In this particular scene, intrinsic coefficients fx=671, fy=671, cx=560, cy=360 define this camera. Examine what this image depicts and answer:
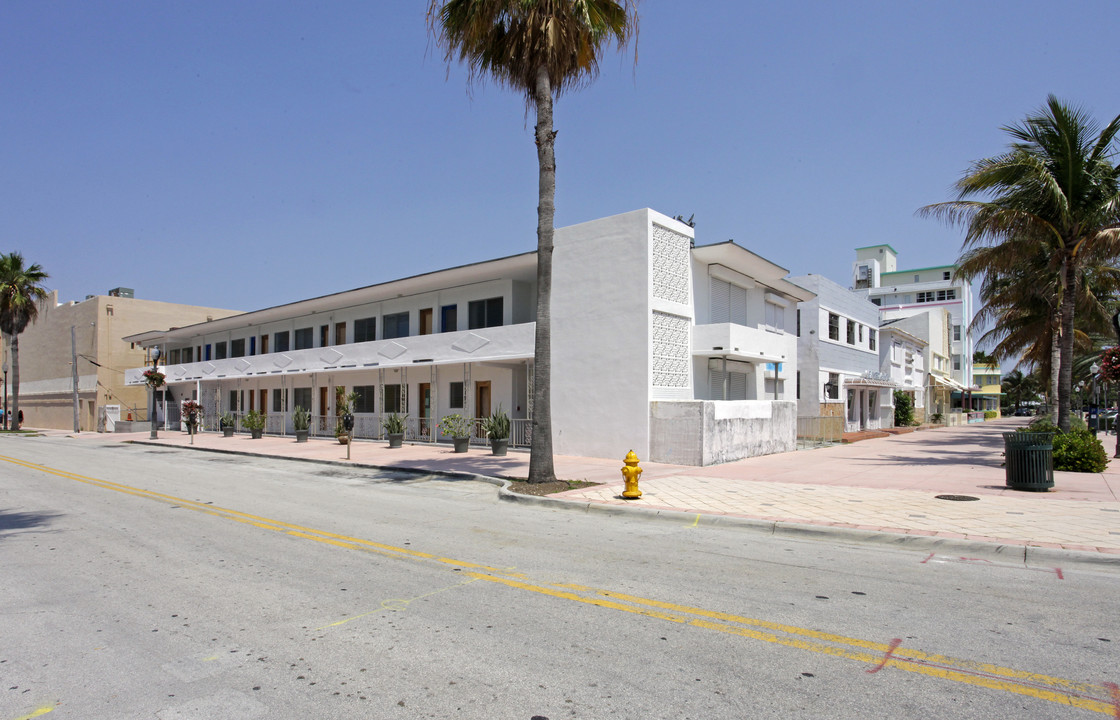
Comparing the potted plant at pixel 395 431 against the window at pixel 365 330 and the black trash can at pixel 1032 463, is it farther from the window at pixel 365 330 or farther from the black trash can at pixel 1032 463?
the black trash can at pixel 1032 463

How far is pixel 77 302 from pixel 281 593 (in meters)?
61.3

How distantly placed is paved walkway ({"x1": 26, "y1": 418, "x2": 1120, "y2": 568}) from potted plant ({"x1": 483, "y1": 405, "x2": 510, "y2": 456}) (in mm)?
428

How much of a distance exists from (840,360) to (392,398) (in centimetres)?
2322

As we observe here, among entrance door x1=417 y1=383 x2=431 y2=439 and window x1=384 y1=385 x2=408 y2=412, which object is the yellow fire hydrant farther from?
window x1=384 y1=385 x2=408 y2=412

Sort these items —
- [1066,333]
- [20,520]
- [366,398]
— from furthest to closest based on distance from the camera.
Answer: [366,398] < [1066,333] < [20,520]

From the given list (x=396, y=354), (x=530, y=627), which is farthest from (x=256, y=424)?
(x=530, y=627)

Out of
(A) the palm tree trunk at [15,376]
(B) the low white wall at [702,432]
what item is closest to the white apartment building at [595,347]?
(B) the low white wall at [702,432]

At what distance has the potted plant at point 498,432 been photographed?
70.0ft

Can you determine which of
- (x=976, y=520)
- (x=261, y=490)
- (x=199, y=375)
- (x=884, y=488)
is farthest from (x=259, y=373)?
(x=976, y=520)

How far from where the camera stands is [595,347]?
2011cm

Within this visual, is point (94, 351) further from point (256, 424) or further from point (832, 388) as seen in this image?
point (832, 388)

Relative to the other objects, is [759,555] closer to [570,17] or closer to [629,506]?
[629,506]

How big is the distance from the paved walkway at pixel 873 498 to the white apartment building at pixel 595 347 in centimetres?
119

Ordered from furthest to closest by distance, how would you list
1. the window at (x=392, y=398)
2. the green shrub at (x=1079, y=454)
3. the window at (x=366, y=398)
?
1. the window at (x=366, y=398)
2. the window at (x=392, y=398)
3. the green shrub at (x=1079, y=454)
